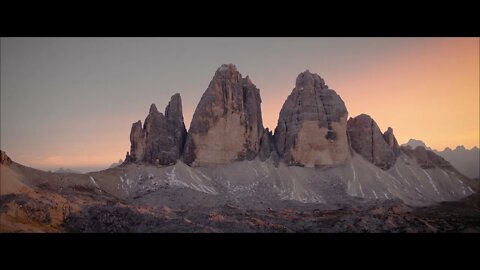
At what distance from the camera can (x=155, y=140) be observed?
243 feet

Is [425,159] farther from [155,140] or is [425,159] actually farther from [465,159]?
[155,140]

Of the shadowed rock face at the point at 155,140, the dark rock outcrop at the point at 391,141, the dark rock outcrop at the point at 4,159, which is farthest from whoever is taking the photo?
the dark rock outcrop at the point at 391,141

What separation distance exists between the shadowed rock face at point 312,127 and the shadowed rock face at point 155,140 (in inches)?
972

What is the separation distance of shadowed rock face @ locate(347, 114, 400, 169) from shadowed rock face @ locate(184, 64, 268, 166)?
25218mm

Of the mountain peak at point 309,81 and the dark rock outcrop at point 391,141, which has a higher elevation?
the mountain peak at point 309,81

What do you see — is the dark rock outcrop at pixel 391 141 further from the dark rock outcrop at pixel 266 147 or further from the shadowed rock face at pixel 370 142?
the dark rock outcrop at pixel 266 147

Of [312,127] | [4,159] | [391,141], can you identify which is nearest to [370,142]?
[391,141]

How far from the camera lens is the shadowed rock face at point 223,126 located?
7606 centimetres

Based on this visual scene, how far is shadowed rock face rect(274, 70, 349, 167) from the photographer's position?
78.9m

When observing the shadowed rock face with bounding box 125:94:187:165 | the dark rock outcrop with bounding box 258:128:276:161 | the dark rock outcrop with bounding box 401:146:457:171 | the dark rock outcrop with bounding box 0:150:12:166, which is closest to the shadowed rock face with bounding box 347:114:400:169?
the dark rock outcrop with bounding box 401:146:457:171

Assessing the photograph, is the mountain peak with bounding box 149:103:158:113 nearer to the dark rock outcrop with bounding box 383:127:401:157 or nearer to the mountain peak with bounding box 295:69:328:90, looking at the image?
the mountain peak with bounding box 295:69:328:90

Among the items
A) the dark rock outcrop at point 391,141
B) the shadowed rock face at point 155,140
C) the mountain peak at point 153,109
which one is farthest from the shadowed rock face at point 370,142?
the mountain peak at point 153,109

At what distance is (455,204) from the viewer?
70.2 meters
